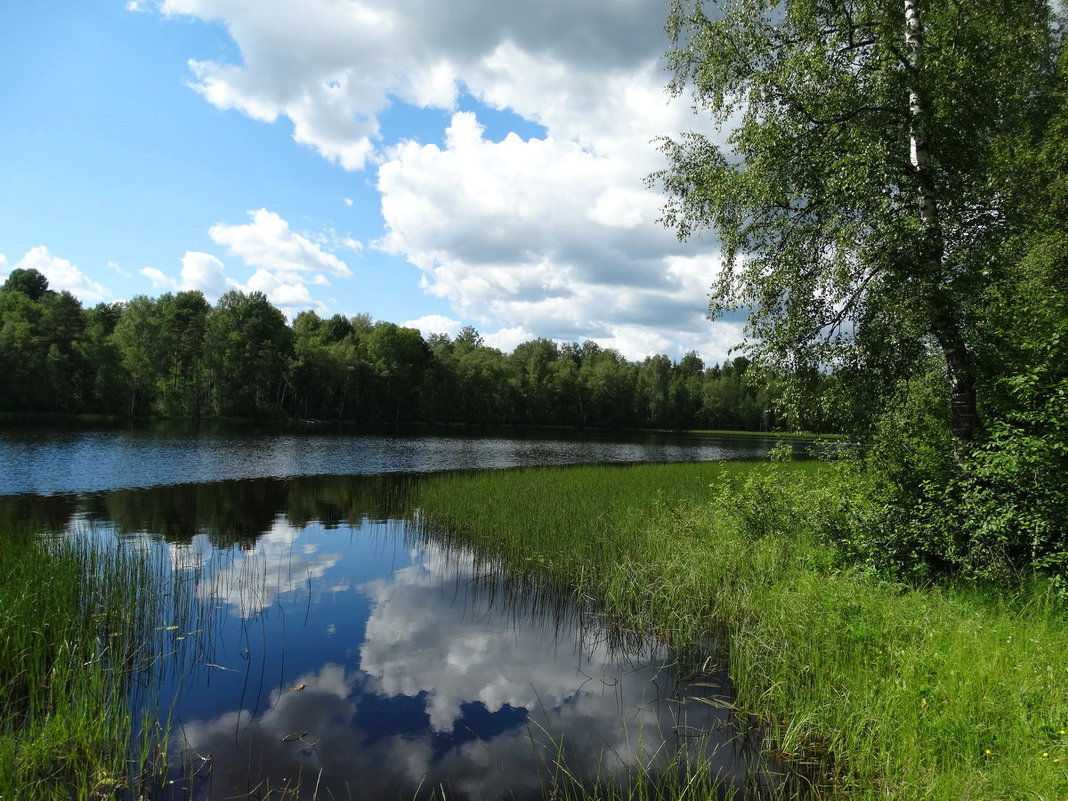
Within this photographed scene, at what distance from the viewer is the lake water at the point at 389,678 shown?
5.70m

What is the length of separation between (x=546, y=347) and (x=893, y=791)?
4540 inches

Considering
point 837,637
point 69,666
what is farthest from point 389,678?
point 837,637

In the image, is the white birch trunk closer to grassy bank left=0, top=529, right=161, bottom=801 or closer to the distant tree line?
grassy bank left=0, top=529, right=161, bottom=801

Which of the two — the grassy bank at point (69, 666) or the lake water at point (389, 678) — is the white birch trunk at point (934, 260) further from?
the grassy bank at point (69, 666)

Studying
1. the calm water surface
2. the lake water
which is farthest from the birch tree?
the calm water surface

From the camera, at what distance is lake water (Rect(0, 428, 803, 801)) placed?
18.7 feet

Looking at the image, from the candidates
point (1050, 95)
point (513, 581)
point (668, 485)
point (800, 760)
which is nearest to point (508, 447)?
point (668, 485)

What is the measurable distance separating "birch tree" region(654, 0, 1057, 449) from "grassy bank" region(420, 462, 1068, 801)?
3.08 meters

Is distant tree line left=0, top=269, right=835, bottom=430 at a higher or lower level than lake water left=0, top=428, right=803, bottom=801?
higher

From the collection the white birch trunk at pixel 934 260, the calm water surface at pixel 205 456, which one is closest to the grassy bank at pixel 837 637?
the white birch trunk at pixel 934 260

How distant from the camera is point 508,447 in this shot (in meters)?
51.7

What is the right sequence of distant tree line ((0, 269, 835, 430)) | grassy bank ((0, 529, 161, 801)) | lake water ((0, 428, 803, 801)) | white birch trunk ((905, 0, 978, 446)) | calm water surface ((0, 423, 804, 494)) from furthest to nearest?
1. distant tree line ((0, 269, 835, 430))
2. calm water surface ((0, 423, 804, 494))
3. white birch trunk ((905, 0, 978, 446))
4. lake water ((0, 428, 803, 801))
5. grassy bank ((0, 529, 161, 801))

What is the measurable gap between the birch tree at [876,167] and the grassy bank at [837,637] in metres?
3.08

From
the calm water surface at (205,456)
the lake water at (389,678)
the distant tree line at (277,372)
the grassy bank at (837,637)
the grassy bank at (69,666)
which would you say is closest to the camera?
the grassy bank at (837,637)
